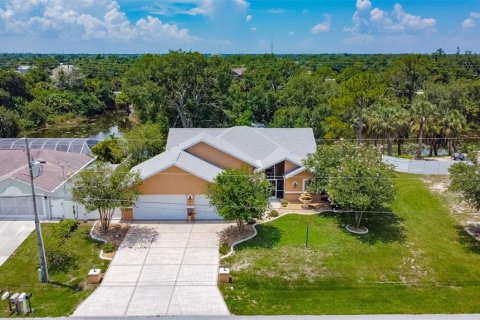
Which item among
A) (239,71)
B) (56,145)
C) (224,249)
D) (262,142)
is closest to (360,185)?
(224,249)

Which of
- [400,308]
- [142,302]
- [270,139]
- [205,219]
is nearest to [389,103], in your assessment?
[270,139]

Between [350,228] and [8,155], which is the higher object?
[8,155]

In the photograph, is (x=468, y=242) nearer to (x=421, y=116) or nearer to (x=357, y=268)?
(x=357, y=268)

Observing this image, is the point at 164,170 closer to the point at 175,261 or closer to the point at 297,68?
the point at 175,261

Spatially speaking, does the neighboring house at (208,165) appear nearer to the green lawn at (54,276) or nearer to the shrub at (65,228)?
the shrub at (65,228)

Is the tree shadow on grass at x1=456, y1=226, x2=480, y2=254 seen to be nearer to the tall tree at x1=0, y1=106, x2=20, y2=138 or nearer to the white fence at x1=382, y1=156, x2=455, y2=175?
the white fence at x1=382, y1=156, x2=455, y2=175

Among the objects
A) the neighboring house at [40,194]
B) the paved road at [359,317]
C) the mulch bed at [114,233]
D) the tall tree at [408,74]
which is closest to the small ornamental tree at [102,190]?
the mulch bed at [114,233]
